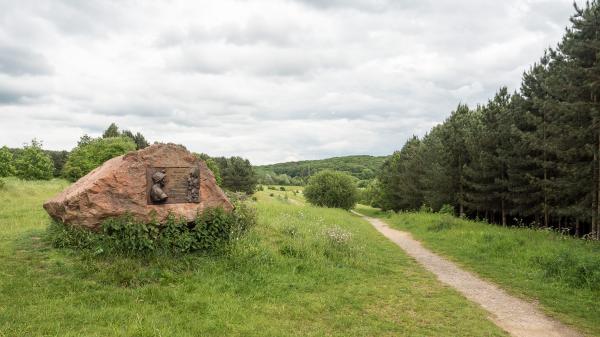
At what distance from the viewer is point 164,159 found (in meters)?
11.3

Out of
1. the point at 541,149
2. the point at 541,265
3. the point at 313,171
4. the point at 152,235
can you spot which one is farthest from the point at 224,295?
the point at 313,171

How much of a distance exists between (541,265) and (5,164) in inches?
2223

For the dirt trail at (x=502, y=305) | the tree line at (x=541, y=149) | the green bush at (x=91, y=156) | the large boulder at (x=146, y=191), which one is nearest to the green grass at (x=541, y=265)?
the dirt trail at (x=502, y=305)

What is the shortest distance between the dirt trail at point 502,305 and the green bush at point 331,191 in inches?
1920

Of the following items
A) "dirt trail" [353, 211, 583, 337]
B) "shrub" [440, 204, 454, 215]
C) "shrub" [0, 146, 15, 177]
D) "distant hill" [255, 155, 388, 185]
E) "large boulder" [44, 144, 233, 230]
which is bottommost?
"dirt trail" [353, 211, 583, 337]

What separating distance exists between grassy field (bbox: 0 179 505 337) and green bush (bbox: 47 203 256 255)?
31 cm

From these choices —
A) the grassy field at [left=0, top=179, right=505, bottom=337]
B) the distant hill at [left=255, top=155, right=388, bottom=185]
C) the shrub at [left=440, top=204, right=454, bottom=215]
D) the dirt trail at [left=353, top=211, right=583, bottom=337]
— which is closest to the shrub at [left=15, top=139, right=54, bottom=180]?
the grassy field at [left=0, top=179, right=505, bottom=337]

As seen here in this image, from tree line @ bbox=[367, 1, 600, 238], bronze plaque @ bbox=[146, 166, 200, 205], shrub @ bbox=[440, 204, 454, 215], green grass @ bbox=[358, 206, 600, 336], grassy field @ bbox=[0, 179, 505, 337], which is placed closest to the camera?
grassy field @ bbox=[0, 179, 505, 337]

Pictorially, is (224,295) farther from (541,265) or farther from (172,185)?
(541,265)

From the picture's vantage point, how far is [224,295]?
857cm

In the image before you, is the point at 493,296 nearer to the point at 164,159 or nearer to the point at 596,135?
the point at 164,159

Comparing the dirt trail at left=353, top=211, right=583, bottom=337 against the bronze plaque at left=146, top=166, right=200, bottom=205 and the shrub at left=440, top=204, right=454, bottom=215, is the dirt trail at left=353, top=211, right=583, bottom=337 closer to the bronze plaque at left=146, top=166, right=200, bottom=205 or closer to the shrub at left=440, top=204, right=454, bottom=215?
the bronze plaque at left=146, top=166, right=200, bottom=205

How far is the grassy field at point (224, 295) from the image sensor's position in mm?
6977

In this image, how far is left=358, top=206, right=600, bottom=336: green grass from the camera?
8852mm
